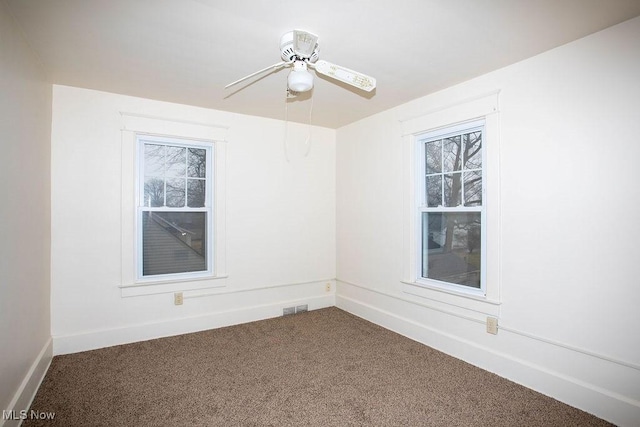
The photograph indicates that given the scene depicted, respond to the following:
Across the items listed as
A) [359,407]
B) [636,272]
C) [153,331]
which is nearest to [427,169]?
[636,272]

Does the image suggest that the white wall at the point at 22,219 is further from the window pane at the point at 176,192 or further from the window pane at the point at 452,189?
the window pane at the point at 452,189

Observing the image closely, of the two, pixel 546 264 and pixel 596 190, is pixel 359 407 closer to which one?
pixel 546 264

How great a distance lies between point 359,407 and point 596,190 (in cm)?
208

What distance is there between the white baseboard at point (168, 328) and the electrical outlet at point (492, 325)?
221 cm

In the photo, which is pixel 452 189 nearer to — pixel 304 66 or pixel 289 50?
pixel 304 66

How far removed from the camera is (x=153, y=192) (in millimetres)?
3467

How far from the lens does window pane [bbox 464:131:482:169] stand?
2.89 meters

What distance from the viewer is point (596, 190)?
211cm

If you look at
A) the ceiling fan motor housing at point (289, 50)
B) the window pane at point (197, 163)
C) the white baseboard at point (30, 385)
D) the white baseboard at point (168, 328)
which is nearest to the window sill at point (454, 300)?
the white baseboard at point (168, 328)

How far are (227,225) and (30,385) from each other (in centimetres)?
207

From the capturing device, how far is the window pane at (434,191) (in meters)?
3.25

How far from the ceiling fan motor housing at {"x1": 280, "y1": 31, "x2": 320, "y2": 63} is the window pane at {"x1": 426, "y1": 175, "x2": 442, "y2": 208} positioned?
171 centimetres

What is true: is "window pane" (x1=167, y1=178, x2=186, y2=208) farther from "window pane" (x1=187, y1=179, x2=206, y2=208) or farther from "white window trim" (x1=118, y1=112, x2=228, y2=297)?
"white window trim" (x1=118, y1=112, x2=228, y2=297)

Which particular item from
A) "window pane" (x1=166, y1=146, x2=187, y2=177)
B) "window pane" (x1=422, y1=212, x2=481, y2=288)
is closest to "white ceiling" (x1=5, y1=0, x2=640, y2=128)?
"window pane" (x1=166, y1=146, x2=187, y2=177)
